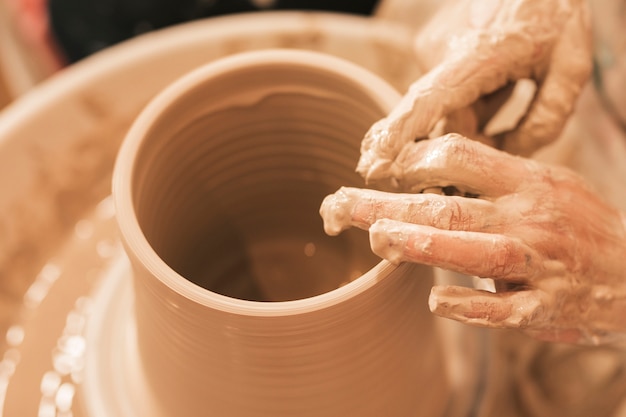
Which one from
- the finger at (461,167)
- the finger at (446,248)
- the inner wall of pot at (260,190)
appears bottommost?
the inner wall of pot at (260,190)

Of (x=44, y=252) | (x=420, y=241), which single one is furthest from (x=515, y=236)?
(x=44, y=252)

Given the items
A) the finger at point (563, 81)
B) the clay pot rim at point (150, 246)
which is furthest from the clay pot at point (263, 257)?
the finger at point (563, 81)

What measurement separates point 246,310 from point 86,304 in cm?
47

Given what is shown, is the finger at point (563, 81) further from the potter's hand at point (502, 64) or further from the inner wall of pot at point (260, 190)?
the inner wall of pot at point (260, 190)

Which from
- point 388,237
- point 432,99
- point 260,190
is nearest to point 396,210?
point 388,237

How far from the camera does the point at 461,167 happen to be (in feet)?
2.00

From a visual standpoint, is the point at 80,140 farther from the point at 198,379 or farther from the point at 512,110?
the point at 512,110

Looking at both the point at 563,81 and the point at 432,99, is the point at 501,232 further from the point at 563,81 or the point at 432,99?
the point at 563,81

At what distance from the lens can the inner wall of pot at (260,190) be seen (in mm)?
787

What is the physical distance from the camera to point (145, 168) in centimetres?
72

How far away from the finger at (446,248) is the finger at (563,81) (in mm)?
260

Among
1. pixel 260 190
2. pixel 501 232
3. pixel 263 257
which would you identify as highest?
pixel 501 232

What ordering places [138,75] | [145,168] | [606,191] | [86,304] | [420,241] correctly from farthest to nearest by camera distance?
[138,75] → [606,191] → [86,304] → [145,168] → [420,241]

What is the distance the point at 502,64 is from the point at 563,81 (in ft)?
0.30
